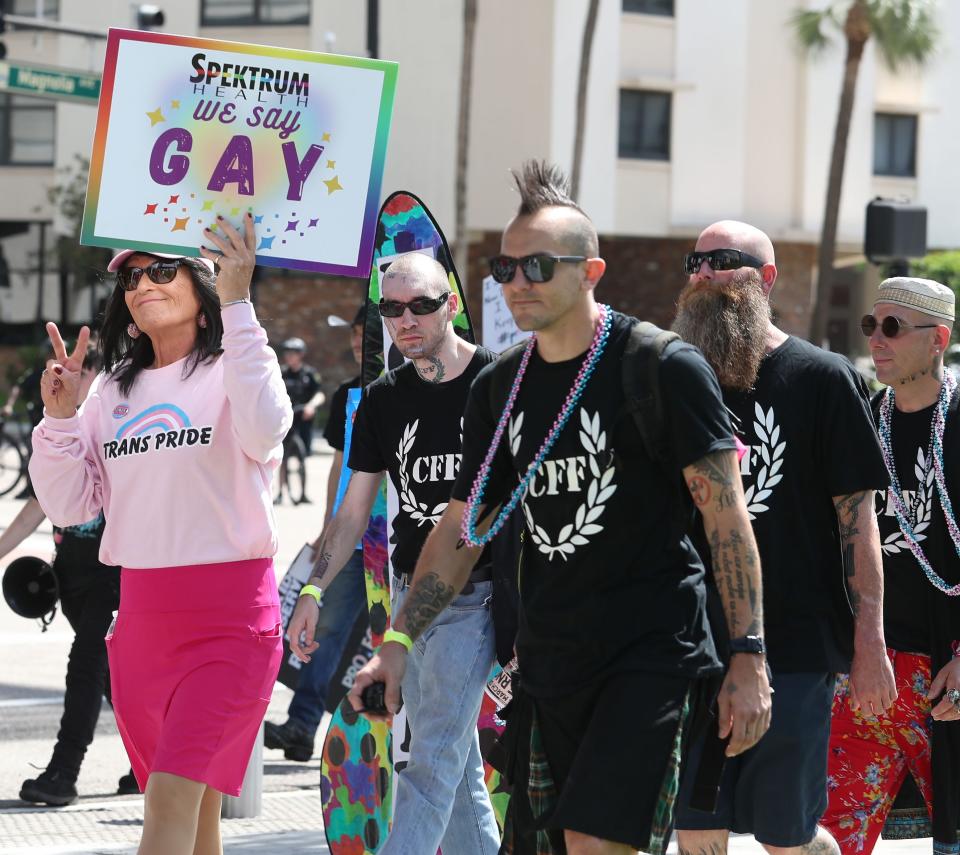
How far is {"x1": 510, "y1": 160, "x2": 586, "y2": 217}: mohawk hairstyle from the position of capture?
145 inches

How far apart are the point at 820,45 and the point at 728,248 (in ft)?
109

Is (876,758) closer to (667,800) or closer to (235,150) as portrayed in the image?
(667,800)

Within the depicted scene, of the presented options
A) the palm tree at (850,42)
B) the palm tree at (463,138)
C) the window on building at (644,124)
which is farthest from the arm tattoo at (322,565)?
the window on building at (644,124)

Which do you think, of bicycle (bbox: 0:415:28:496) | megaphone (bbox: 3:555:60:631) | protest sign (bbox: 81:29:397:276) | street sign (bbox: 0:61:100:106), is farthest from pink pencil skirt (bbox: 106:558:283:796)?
bicycle (bbox: 0:415:28:496)

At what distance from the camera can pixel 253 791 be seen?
21.2 feet

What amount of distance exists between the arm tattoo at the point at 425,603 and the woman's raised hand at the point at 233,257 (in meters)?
0.85

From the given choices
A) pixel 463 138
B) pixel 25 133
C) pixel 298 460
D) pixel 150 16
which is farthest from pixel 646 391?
pixel 25 133

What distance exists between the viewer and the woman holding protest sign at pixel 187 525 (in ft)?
13.5

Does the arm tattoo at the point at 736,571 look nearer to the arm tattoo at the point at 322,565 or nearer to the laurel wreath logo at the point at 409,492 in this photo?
the laurel wreath logo at the point at 409,492

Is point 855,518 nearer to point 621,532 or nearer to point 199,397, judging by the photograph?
point 621,532

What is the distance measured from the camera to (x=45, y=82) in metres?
18.6

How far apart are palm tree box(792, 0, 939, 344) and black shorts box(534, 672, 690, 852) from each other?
96.0 feet

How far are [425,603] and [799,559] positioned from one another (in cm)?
93

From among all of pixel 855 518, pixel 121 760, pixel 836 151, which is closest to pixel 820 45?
pixel 836 151
